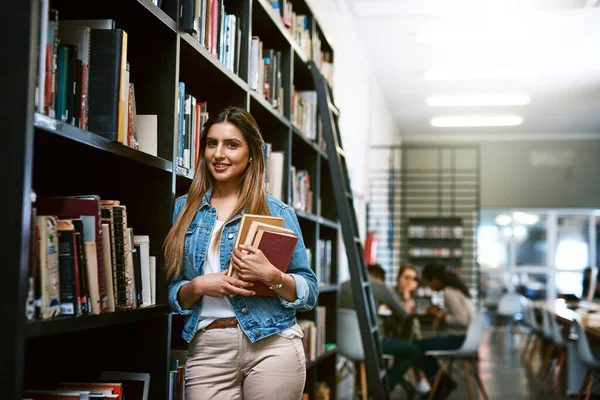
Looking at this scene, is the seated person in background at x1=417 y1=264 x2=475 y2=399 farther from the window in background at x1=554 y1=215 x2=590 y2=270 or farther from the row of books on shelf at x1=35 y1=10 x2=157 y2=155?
the window in background at x1=554 y1=215 x2=590 y2=270

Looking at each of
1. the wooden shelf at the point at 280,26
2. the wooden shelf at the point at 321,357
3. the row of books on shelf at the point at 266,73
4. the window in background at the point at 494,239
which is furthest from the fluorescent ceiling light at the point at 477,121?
the row of books on shelf at the point at 266,73

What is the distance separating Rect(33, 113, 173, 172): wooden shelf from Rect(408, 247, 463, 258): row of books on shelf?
33.7ft

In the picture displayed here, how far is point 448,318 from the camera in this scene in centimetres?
610

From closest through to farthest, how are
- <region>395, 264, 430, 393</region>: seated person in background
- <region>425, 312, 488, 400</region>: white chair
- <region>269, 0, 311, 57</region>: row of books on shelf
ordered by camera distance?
<region>269, 0, 311, 57</region>: row of books on shelf, <region>425, 312, 488, 400</region>: white chair, <region>395, 264, 430, 393</region>: seated person in background

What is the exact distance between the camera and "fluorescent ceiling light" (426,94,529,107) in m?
10.8

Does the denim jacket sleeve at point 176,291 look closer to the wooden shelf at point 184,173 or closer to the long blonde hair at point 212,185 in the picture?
the long blonde hair at point 212,185

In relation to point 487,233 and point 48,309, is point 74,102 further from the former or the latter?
point 487,233

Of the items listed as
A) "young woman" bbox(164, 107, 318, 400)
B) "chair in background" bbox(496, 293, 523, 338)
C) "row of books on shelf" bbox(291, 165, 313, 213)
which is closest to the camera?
"young woman" bbox(164, 107, 318, 400)

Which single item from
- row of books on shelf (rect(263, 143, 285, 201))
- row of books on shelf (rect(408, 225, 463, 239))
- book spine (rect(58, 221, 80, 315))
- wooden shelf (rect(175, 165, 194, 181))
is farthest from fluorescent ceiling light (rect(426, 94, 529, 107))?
book spine (rect(58, 221, 80, 315))

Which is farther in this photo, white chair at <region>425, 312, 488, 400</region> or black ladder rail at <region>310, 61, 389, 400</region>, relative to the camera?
white chair at <region>425, 312, 488, 400</region>

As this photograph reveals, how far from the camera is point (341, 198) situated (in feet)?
12.8

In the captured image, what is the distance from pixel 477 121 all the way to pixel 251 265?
37.3ft

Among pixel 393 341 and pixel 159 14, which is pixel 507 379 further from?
pixel 159 14

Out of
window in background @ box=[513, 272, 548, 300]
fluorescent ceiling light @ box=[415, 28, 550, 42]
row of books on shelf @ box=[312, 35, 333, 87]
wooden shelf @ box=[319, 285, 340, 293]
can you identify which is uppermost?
fluorescent ceiling light @ box=[415, 28, 550, 42]
